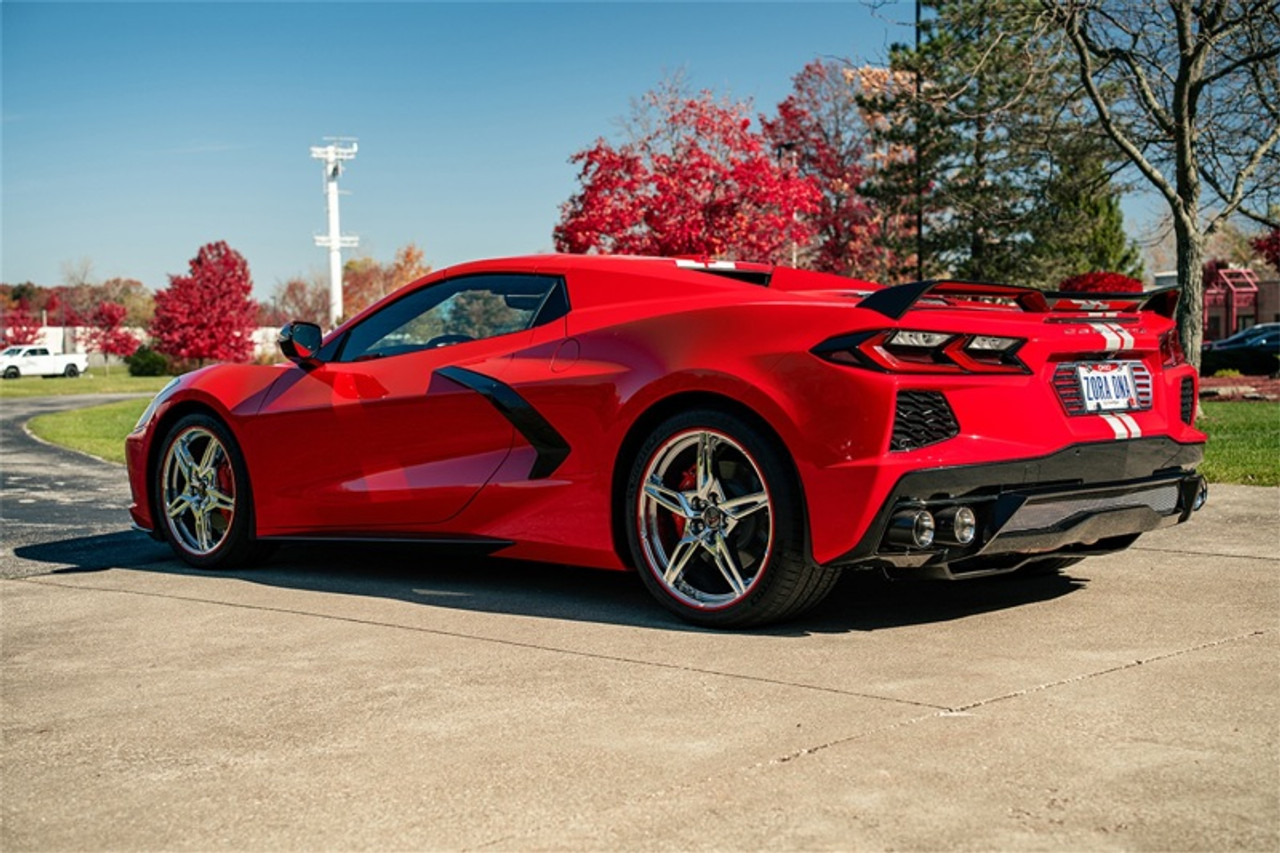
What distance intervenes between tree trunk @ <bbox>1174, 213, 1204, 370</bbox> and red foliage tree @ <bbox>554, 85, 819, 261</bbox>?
12.0 meters

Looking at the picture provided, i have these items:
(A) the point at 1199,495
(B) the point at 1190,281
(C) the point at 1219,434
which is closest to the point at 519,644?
(A) the point at 1199,495

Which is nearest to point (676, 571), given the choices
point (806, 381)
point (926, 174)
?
point (806, 381)

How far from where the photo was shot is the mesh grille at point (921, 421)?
484cm

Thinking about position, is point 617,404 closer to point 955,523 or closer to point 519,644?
point 519,644

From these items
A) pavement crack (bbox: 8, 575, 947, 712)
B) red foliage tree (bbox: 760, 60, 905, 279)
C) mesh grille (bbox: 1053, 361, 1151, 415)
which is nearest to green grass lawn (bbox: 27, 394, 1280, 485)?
mesh grille (bbox: 1053, 361, 1151, 415)

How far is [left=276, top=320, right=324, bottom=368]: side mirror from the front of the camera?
6906 mm

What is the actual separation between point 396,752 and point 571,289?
8.64 ft

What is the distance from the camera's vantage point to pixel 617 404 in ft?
18.2

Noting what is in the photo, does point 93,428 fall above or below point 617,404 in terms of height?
below

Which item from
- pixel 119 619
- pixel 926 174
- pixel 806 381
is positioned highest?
pixel 926 174

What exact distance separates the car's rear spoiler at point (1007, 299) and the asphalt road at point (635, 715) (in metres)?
1.11

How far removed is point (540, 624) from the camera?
554 centimetres

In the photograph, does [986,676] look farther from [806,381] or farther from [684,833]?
[684,833]

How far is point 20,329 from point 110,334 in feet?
28.5
